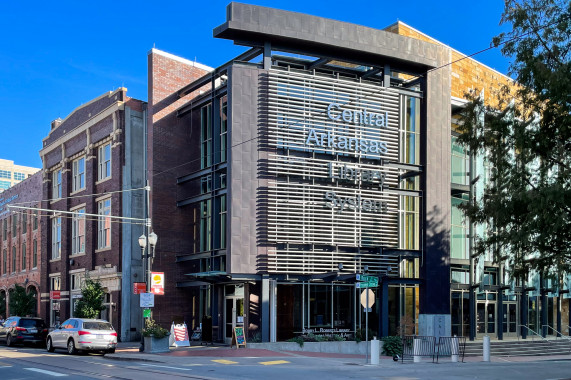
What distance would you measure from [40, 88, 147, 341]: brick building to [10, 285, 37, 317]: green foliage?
34.7 inches

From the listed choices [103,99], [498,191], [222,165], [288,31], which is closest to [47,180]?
[103,99]

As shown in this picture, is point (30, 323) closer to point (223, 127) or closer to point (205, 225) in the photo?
point (205, 225)

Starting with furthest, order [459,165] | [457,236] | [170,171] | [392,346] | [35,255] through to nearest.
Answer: [35,255] → [459,165] → [457,236] → [170,171] → [392,346]

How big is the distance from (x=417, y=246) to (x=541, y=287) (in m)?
13.2

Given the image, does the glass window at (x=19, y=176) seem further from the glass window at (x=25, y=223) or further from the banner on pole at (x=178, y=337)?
the banner on pole at (x=178, y=337)

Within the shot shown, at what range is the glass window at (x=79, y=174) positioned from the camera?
Result: 4488cm

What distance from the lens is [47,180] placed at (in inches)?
1955

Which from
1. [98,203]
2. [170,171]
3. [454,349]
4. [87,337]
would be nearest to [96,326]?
[87,337]

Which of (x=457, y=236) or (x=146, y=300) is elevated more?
(x=457, y=236)

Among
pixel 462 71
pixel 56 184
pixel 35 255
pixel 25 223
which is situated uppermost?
pixel 462 71

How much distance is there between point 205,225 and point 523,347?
18372 millimetres

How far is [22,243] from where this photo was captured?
57250mm

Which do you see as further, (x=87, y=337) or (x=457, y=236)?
(x=457, y=236)

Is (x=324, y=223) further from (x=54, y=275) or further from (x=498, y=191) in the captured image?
(x=54, y=275)
